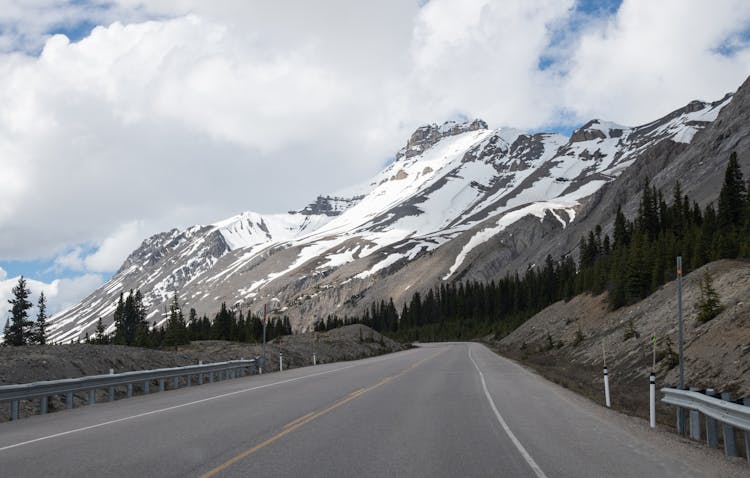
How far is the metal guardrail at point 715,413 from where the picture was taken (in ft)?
28.9

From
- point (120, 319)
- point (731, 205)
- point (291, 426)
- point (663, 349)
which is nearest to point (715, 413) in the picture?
point (291, 426)

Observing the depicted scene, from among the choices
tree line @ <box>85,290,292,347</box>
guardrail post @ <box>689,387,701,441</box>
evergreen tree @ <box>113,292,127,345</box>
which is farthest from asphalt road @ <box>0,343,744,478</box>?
evergreen tree @ <box>113,292,127,345</box>

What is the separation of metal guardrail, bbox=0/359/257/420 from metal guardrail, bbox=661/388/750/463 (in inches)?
579

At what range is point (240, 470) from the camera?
743 centimetres

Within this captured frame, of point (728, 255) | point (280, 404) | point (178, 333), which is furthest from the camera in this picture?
point (178, 333)

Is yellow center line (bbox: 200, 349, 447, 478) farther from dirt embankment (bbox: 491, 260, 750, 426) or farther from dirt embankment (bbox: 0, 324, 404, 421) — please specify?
dirt embankment (bbox: 0, 324, 404, 421)

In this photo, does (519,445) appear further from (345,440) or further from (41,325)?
(41,325)

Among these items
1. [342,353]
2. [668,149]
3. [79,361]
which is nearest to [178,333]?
[342,353]

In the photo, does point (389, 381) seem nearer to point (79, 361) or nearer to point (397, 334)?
point (79, 361)

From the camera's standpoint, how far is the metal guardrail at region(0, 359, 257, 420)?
1466cm

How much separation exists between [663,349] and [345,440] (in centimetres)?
2197

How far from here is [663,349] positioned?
26984 millimetres

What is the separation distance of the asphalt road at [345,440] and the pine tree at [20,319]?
215 ft

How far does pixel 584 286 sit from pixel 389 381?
190 feet
